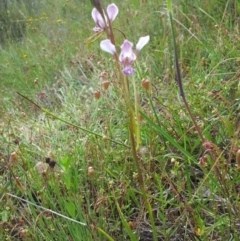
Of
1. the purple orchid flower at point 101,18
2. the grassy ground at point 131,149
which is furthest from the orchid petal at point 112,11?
the grassy ground at point 131,149

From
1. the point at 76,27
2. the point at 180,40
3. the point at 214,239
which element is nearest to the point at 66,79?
the point at 180,40

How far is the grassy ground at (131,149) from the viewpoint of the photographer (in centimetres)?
90

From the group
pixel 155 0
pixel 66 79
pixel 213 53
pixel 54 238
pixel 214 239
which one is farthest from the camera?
pixel 155 0

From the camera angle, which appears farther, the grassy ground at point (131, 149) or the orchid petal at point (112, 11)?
the grassy ground at point (131, 149)

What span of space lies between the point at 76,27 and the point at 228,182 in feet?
9.50

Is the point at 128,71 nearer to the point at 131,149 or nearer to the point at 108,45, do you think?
the point at 108,45

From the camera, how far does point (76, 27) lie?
3604mm

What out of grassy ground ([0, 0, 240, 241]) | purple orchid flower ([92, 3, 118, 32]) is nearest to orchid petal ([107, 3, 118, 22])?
purple orchid flower ([92, 3, 118, 32])

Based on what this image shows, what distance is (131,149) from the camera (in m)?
1.16

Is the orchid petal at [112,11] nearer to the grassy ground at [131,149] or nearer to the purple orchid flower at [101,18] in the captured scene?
the purple orchid flower at [101,18]

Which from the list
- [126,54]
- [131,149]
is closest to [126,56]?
[126,54]

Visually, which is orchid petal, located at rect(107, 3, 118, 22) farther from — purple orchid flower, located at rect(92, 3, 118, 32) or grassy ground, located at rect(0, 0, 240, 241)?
grassy ground, located at rect(0, 0, 240, 241)

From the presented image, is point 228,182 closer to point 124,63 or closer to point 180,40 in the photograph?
point 124,63

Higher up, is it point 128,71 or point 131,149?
point 128,71
